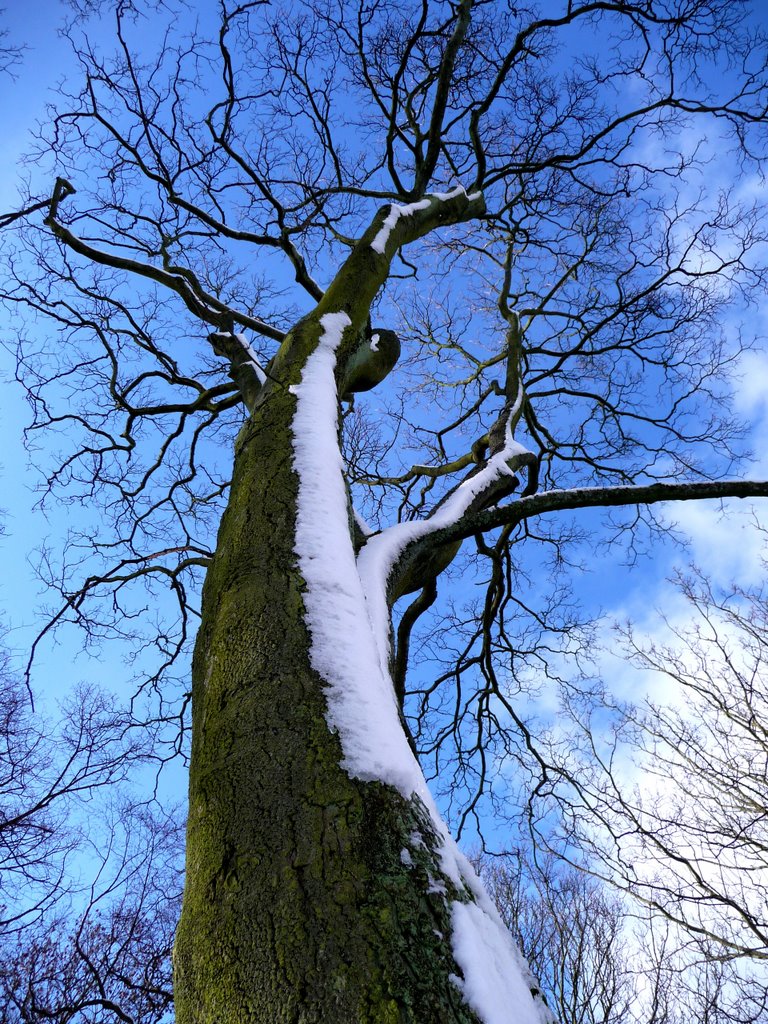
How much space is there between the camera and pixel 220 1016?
86 cm

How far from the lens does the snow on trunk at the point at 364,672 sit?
92 centimetres

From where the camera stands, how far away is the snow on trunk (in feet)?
3.01

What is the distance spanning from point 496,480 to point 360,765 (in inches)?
103

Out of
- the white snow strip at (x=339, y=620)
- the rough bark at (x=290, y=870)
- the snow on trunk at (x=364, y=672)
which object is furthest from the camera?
the white snow strip at (x=339, y=620)

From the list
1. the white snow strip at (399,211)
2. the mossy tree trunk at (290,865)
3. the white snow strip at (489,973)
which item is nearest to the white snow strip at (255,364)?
the white snow strip at (399,211)

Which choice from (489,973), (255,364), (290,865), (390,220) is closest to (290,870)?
(290,865)

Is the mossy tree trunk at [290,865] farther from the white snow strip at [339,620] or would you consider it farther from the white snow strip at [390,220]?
the white snow strip at [390,220]

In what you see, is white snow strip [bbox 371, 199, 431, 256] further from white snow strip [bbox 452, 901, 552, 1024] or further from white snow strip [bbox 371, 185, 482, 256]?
white snow strip [bbox 452, 901, 552, 1024]

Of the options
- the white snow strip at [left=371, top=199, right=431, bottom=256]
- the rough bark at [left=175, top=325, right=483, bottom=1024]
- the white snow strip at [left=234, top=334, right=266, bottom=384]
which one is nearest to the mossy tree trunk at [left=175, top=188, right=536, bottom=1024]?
the rough bark at [left=175, top=325, right=483, bottom=1024]

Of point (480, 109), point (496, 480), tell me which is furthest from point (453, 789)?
point (480, 109)

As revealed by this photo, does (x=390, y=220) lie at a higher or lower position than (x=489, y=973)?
higher

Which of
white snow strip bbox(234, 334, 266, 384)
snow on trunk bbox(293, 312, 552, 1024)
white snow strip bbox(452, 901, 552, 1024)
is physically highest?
white snow strip bbox(234, 334, 266, 384)

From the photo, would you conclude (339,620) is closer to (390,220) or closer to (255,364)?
(255,364)

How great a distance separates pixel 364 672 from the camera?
4.47ft
